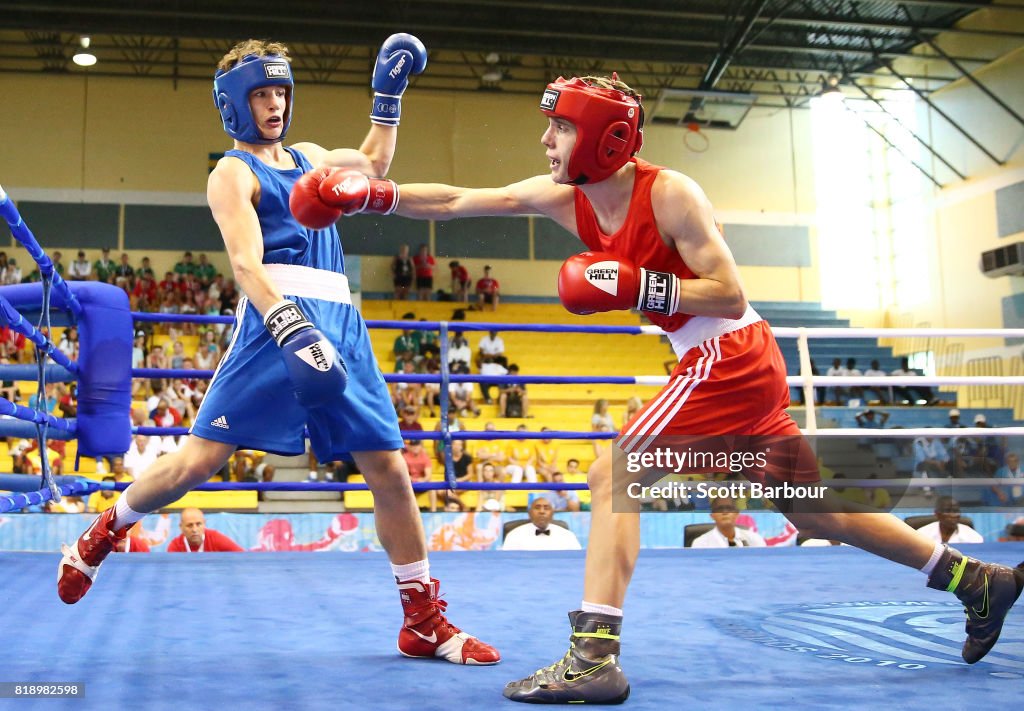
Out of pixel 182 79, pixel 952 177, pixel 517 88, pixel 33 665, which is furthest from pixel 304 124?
pixel 33 665

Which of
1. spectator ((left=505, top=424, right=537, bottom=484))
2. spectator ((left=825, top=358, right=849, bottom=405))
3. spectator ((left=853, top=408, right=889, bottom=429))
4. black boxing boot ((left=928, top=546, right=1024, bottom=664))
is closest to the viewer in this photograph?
black boxing boot ((left=928, top=546, right=1024, bottom=664))

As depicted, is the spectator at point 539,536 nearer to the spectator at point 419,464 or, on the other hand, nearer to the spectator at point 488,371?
the spectator at point 419,464

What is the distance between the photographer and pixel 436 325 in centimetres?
444

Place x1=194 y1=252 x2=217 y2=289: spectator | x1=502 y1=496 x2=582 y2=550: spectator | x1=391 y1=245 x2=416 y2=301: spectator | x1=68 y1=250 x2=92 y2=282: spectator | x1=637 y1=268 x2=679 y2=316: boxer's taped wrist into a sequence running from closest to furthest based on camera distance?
x1=637 y1=268 x2=679 y2=316: boxer's taped wrist, x1=502 y1=496 x2=582 y2=550: spectator, x1=68 y1=250 x2=92 y2=282: spectator, x1=194 y1=252 x2=217 y2=289: spectator, x1=391 y1=245 x2=416 y2=301: spectator

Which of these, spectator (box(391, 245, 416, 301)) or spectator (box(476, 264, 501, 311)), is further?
spectator (box(476, 264, 501, 311))

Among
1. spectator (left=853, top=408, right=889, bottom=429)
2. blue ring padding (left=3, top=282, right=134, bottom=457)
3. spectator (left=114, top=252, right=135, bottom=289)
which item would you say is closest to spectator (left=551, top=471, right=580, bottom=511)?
blue ring padding (left=3, top=282, right=134, bottom=457)

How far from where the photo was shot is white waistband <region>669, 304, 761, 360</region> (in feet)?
6.76

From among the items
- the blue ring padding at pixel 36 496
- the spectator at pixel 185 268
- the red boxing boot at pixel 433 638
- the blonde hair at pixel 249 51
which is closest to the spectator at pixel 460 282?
the spectator at pixel 185 268

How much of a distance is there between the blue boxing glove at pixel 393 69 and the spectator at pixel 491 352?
9.01 metres

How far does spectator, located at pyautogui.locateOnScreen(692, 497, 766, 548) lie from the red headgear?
3073 mm

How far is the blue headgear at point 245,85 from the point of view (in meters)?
2.26

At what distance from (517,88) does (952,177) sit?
22.7ft

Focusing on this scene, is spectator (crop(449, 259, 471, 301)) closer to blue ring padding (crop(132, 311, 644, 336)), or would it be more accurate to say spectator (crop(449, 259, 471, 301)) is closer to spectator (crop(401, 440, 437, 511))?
spectator (crop(401, 440, 437, 511))

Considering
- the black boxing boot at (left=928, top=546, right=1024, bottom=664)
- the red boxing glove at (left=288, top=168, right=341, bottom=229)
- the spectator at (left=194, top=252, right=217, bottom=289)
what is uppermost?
the spectator at (left=194, top=252, right=217, bottom=289)
